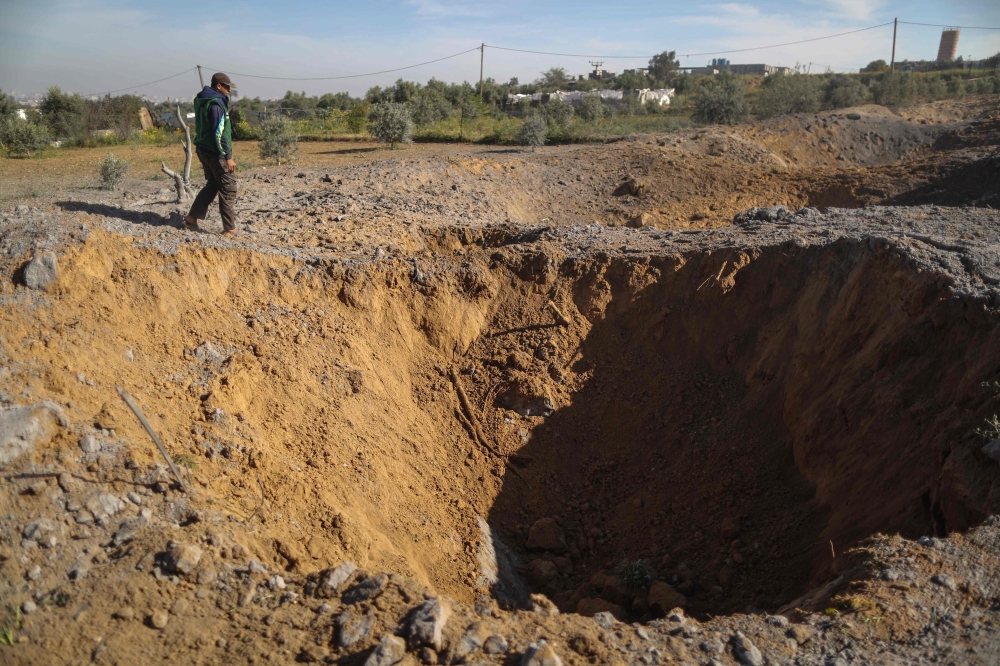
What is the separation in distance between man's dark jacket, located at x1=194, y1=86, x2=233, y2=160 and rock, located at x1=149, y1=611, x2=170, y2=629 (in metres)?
4.59

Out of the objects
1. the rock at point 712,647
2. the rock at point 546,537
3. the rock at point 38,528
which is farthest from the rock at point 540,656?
the rock at point 546,537

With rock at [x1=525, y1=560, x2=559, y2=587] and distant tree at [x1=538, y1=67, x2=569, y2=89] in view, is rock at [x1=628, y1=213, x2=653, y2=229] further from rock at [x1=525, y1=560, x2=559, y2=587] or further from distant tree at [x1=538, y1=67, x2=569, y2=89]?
distant tree at [x1=538, y1=67, x2=569, y2=89]

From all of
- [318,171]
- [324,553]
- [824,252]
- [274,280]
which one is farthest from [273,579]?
[318,171]

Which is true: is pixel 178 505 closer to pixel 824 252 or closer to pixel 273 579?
pixel 273 579

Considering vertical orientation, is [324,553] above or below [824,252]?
below

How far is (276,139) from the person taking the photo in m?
15.2

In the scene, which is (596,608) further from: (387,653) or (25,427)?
A: (25,427)

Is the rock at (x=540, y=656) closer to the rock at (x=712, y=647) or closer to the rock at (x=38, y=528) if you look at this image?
the rock at (x=712, y=647)

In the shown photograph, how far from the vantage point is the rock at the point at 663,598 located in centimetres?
491

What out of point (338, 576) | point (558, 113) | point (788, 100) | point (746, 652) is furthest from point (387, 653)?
point (788, 100)

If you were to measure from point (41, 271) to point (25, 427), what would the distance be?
1760mm

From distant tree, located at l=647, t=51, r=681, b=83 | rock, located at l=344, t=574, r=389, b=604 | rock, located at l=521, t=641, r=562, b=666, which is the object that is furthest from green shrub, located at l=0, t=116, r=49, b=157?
distant tree, located at l=647, t=51, r=681, b=83

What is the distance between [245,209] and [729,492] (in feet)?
21.4

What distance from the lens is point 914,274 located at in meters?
5.73
